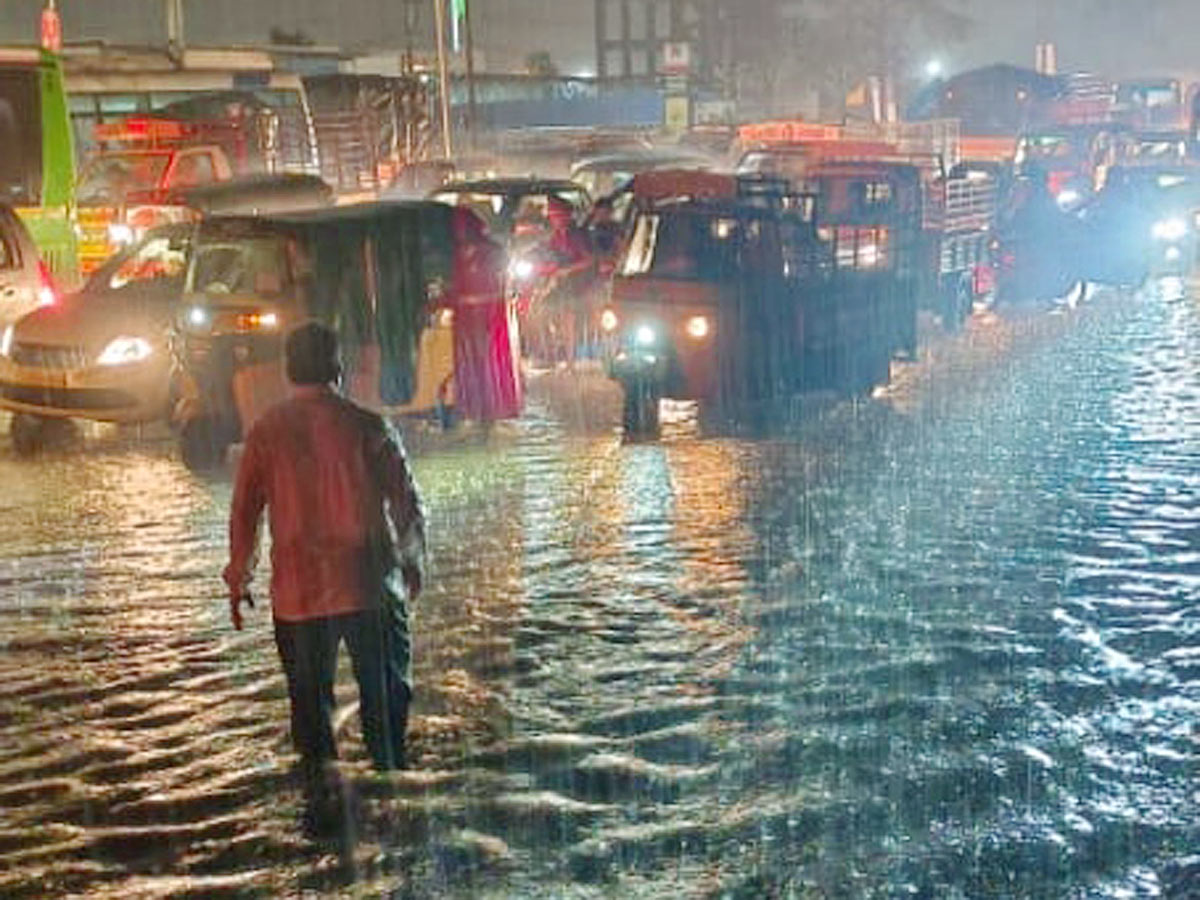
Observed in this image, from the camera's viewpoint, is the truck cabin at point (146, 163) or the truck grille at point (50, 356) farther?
the truck cabin at point (146, 163)

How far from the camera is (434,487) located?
11.2 m

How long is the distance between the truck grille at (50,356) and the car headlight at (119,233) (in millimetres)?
6316

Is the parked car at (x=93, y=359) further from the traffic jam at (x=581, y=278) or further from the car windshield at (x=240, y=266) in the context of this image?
the car windshield at (x=240, y=266)

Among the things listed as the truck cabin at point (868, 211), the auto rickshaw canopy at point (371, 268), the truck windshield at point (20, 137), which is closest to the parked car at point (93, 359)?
the auto rickshaw canopy at point (371, 268)

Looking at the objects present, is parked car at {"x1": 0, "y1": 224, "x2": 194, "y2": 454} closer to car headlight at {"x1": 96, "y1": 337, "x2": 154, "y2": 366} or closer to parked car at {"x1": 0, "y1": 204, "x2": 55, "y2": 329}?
car headlight at {"x1": 96, "y1": 337, "x2": 154, "y2": 366}

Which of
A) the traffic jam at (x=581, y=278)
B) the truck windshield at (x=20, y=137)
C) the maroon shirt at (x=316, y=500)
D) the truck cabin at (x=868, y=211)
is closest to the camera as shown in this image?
the maroon shirt at (x=316, y=500)

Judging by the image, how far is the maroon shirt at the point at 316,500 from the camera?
17.9 ft

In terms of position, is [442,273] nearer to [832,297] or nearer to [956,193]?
[832,297]

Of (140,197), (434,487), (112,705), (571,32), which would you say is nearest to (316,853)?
(112,705)

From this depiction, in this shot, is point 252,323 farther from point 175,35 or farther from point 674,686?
point 175,35

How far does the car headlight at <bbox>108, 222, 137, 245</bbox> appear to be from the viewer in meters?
19.3

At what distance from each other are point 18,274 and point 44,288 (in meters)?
0.24

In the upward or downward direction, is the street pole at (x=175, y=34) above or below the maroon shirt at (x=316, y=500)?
above

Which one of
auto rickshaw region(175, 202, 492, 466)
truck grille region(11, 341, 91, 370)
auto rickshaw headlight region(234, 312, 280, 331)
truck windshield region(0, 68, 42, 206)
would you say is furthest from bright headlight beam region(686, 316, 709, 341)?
truck windshield region(0, 68, 42, 206)
